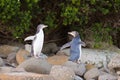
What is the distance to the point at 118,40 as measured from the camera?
966 centimetres

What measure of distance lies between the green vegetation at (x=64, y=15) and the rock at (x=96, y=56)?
9.5 inches

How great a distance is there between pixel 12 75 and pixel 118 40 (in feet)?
12.5

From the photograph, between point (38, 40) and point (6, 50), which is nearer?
point (38, 40)

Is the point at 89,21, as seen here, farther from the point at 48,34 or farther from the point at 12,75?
the point at 12,75

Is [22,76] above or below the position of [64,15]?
below

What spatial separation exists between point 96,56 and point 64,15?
102cm

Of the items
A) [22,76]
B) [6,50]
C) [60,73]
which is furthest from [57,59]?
[22,76]

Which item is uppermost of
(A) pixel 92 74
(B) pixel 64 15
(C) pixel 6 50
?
(B) pixel 64 15

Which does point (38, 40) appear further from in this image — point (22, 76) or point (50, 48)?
point (22, 76)

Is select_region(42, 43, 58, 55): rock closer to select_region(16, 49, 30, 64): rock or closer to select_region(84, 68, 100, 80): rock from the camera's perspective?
select_region(16, 49, 30, 64): rock

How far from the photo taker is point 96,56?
28.3ft

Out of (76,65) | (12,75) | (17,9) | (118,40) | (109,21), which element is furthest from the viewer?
(118,40)

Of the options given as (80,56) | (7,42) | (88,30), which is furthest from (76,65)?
(7,42)

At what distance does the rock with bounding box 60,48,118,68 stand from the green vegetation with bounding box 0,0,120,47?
241mm
